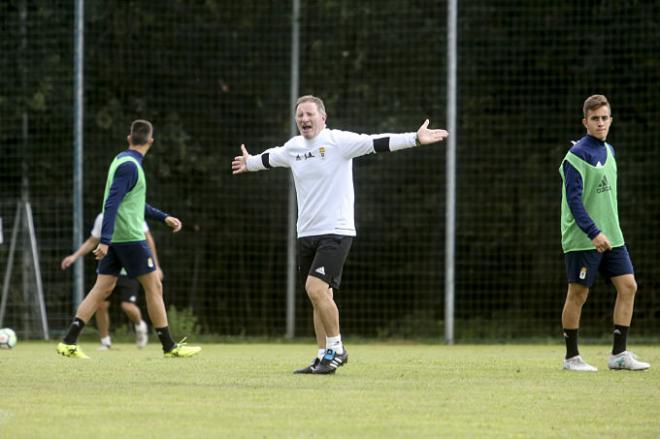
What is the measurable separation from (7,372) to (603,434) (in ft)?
15.4

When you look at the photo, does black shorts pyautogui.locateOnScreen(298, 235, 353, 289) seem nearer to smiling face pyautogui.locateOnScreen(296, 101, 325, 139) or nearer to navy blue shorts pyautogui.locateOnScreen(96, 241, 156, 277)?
smiling face pyautogui.locateOnScreen(296, 101, 325, 139)

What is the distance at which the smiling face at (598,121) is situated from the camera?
948cm

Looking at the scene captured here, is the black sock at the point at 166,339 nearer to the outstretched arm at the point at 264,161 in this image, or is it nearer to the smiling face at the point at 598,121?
the outstretched arm at the point at 264,161

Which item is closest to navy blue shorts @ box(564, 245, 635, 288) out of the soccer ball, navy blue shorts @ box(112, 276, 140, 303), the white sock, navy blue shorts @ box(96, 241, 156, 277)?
the white sock

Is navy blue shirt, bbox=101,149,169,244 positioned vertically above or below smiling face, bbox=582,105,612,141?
below

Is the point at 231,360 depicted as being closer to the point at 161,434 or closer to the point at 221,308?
the point at 161,434

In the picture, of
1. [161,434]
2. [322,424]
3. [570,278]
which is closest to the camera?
[161,434]

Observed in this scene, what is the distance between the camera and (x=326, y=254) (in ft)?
29.9

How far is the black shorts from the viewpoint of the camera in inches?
357

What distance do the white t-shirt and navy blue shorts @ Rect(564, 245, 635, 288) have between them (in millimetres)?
1585

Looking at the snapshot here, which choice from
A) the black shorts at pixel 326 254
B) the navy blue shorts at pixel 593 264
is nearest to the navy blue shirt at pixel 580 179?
the navy blue shorts at pixel 593 264

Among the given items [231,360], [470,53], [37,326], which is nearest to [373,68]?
[470,53]

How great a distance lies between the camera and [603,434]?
5793 millimetres

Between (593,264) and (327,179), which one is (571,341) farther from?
(327,179)
